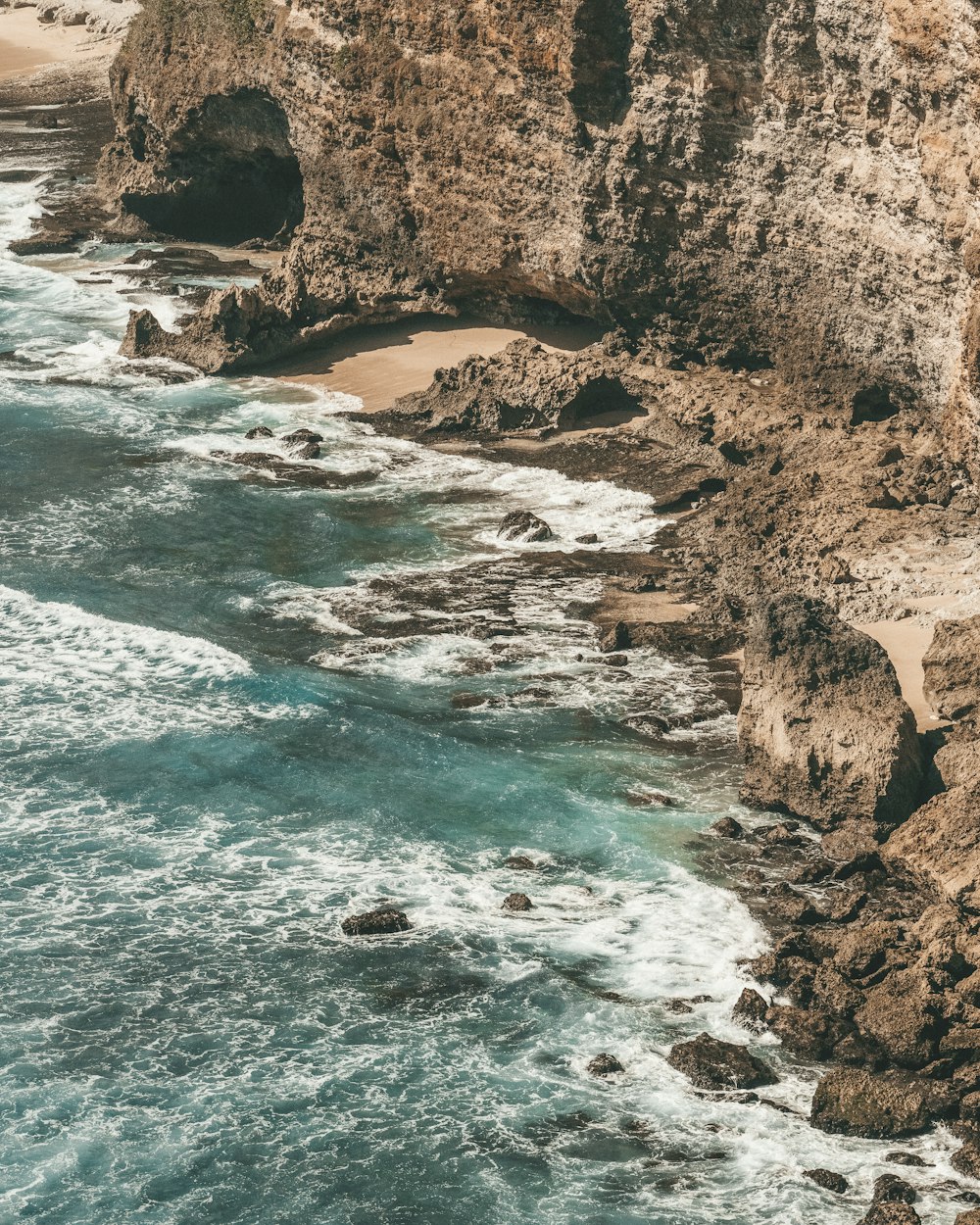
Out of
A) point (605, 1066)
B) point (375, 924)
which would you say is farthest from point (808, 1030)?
point (375, 924)

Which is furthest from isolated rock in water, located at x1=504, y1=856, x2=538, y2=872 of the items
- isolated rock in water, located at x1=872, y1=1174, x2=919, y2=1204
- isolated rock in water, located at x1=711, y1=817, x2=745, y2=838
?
isolated rock in water, located at x1=872, y1=1174, x2=919, y2=1204

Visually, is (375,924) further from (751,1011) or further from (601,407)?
(601,407)

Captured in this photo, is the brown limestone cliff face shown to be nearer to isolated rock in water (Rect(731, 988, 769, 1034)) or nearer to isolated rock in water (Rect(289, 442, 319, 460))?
isolated rock in water (Rect(289, 442, 319, 460))

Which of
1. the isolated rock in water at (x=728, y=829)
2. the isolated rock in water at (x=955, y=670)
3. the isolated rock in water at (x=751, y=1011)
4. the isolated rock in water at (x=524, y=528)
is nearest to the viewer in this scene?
the isolated rock in water at (x=751, y=1011)

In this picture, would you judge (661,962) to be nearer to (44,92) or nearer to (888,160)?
(888,160)

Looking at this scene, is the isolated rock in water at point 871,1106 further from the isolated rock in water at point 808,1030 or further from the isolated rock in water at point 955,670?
the isolated rock in water at point 955,670

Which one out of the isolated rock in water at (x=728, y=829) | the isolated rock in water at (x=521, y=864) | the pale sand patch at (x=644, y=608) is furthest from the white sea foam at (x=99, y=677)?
the isolated rock in water at (x=728, y=829)
